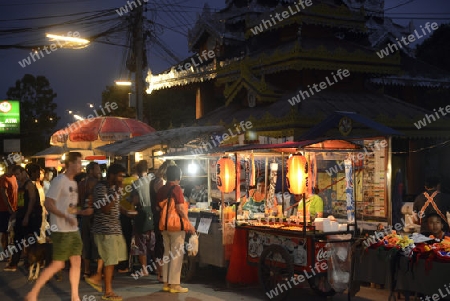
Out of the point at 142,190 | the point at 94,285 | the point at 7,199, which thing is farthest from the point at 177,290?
the point at 7,199

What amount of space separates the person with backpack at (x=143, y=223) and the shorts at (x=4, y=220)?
3.60m

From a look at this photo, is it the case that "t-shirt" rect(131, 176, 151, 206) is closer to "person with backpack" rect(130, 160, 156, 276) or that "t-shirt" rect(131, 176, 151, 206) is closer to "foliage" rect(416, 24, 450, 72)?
"person with backpack" rect(130, 160, 156, 276)

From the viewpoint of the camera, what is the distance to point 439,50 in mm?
35562

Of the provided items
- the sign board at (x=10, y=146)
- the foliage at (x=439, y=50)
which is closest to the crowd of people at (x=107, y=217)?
the sign board at (x=10, y=146)

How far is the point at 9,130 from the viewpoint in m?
35.5

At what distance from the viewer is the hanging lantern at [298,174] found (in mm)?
9523

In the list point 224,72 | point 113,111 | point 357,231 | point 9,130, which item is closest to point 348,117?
point 357,231

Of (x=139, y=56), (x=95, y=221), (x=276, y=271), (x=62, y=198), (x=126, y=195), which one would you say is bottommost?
(x=276, y=271)

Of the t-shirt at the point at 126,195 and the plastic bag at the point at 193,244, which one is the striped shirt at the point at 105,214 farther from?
the t-shirt at the point at 126,195

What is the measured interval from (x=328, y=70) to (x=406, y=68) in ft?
22.7

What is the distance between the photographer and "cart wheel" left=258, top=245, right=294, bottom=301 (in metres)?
8.80

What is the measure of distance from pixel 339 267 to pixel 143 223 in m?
4.07

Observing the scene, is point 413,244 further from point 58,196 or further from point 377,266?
point 58,196

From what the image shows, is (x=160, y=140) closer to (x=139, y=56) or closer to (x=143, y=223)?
(x=143, y=223)
